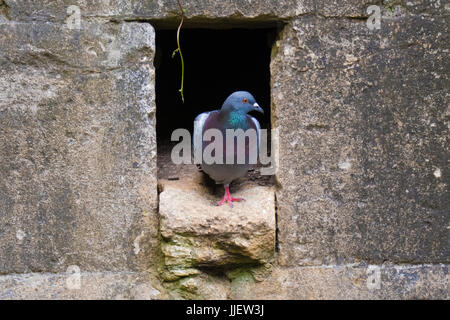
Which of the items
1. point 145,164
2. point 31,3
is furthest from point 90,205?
point 31,3

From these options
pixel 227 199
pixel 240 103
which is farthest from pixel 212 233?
pixel 240 103

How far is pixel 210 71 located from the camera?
4676 mm

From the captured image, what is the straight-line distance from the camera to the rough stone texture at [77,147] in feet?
8.89

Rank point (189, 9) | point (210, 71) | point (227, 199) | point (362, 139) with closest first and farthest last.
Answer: point (189, 9)
point (362, 139)
point (227, 199)
point (210, 71)

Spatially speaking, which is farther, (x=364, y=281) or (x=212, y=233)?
(x=364, y=281)

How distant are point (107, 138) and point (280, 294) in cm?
121

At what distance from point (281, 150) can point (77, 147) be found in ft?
3.36

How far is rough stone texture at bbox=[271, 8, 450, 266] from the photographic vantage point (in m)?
2.77

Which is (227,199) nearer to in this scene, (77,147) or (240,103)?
(240,103)

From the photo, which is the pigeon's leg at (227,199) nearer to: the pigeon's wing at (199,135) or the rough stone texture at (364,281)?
the pigeon's wing at (199,135)

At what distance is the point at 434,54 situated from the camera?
278 cm

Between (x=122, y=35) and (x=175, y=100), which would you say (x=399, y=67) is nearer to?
(x=122, y=35)

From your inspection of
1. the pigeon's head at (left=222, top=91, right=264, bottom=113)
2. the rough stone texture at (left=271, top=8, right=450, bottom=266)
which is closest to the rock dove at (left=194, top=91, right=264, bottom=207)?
the pigeon's head at (left=222, top=91, right=264, bottom=113)

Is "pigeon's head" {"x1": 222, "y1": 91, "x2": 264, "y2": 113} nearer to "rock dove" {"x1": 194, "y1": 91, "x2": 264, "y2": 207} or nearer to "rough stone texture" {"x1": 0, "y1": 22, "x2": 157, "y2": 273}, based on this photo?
"rock dove" {"x1": 194, "y1": 91, "x2": 264, "y2": 207}
